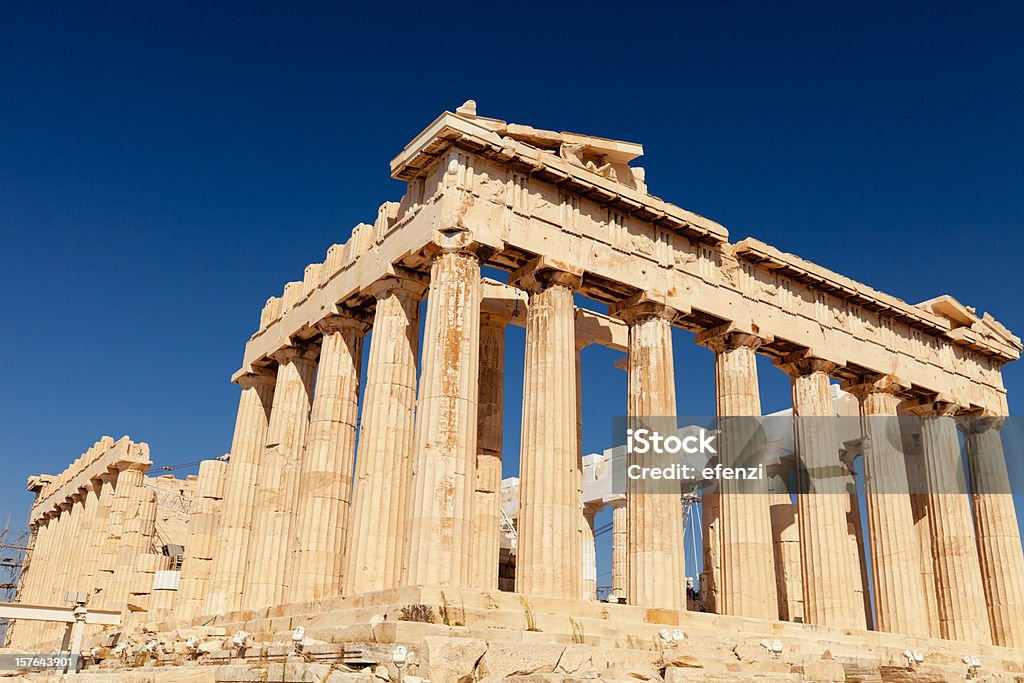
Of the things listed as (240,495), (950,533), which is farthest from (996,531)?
(240,495)

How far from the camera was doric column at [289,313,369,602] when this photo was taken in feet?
73.1

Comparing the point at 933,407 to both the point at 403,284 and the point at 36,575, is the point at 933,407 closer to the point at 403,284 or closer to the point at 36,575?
the point at 403,284

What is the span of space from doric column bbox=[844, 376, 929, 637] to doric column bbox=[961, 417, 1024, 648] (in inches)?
168

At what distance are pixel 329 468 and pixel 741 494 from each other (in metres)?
10.4

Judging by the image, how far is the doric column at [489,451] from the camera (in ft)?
78.8

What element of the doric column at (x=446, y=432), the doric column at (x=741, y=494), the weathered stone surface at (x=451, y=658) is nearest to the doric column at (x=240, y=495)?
the doric column at (x=446, y=432)

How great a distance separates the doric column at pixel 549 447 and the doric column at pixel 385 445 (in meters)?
2.85

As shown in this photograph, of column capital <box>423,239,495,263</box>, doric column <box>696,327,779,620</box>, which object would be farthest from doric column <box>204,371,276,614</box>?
doric column <box>696,327,779,620</box>

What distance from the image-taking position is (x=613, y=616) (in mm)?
18797

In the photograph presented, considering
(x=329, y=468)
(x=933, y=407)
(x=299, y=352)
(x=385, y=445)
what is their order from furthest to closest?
1. (x=933, y=407)
2. (x=299, y=352)
3. (x=329, y=468)
4. (x=385, y=445)

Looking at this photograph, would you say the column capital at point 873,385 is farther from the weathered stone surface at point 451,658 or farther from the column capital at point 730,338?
the weathered stone surface at point 451,658

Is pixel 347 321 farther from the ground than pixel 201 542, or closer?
farther from the ground

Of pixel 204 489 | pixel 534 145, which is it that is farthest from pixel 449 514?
pixel 204 489

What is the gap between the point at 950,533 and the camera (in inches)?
1153
